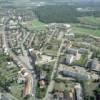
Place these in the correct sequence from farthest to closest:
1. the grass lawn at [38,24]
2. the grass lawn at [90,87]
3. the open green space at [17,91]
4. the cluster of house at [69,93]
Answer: the grass lawn at [38,24]
the grass lawn at [90,87]
the open green space at [17,91]
the cluster of house at [69,93]

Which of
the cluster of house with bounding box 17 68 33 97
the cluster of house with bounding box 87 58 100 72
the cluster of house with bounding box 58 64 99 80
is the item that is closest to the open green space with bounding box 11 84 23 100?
the cluster of house with bounding box 17 68 33 97

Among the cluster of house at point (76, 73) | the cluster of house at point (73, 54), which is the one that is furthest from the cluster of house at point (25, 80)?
the cluster of house at point (73, 54)

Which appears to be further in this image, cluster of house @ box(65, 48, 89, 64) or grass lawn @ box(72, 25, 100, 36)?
grass lawn @ box(72, 25, 100, 36)

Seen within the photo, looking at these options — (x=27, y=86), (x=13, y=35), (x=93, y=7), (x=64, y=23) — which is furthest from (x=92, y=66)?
(x=93, y=7)

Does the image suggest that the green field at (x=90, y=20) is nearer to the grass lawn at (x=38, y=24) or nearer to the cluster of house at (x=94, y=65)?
the grass lawn at (x=38, y=24)

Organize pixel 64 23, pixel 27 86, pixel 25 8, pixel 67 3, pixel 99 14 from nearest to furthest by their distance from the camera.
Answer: pixel 27 86 → pixel 64 23 → pixel 99 14 → pixel 25 8 → pixel 67 3

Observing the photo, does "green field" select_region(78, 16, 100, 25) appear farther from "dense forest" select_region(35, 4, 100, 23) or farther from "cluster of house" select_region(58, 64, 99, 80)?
"cluster of house" select_region(58, 64, 99, 80)

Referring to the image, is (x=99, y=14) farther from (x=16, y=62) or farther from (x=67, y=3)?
(x=16, y=62)

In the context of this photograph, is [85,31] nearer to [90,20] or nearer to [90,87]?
[90,20]
